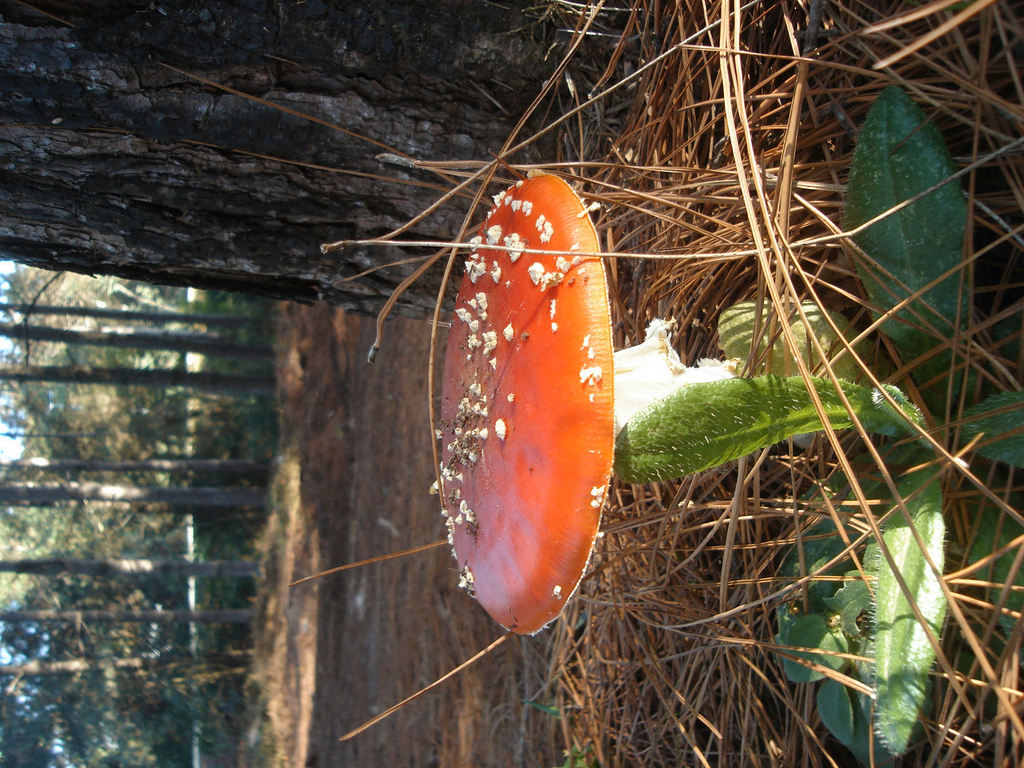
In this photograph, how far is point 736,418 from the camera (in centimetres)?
80

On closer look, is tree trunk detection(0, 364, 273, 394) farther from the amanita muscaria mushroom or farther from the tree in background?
the amanita muscaria mushroom

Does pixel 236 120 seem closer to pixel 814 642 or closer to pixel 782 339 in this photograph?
pixel 782 339

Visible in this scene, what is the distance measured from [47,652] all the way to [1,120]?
5099 mm

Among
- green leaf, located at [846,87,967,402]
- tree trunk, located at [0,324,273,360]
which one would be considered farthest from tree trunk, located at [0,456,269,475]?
green leaf, located at [846,87,967,402]

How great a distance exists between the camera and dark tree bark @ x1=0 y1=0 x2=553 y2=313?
125 centimetres

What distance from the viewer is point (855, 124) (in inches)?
37.1

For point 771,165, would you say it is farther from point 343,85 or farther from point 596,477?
point 343,85

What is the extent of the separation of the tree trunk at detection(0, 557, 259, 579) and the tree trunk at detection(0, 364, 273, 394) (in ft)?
4.28

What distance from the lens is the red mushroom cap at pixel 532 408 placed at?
74cm

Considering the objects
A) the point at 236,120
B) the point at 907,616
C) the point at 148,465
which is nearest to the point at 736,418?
the point at 907,616

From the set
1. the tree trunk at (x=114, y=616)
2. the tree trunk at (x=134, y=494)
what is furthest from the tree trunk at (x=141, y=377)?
the tree trunk at (x=114, y=616)

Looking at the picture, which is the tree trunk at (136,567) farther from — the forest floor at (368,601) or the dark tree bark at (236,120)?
the dark tree bark at (236,120)

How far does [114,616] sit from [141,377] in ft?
5.77

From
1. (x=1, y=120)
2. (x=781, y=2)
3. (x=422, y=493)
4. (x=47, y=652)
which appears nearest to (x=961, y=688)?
(x=781, y=2)
